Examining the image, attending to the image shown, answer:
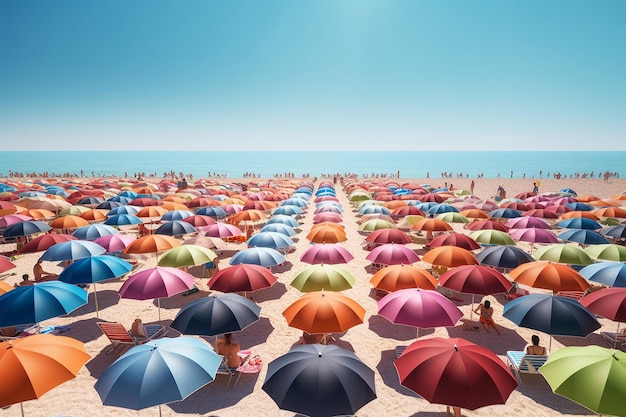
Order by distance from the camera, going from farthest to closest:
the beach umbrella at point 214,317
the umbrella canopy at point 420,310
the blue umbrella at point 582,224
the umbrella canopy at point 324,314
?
the blue umbrella at point 582,224
the umbrella canopy at point 420,310
the umbrella canopy at point 324,314
the beach umbrella at point 214,317

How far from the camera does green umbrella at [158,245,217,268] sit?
11.3 meters

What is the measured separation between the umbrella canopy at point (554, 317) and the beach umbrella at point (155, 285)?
819cm

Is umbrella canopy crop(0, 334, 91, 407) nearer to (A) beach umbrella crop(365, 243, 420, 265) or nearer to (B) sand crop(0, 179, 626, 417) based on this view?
(B) sand crop(0, 179, 626, 417)

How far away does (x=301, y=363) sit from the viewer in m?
5.20

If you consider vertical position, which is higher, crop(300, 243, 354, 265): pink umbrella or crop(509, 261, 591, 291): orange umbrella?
crop(509, 261, 591, 291): orange umbrella

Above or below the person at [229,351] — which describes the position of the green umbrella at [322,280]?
above

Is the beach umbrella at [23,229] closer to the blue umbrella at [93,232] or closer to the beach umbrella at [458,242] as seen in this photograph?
the blue umbrella at [93,232]

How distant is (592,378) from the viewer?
4910 mm

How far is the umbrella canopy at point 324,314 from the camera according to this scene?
744 cm

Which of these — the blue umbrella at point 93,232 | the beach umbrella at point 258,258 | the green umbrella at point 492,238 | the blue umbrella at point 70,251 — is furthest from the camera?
the blue umbrella at point 93,232

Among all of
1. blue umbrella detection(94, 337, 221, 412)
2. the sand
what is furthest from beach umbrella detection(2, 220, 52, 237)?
blue umbrella detection(94, 337, 221, 412)

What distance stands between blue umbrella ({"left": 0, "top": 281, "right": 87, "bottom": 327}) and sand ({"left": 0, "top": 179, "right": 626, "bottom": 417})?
1.48m

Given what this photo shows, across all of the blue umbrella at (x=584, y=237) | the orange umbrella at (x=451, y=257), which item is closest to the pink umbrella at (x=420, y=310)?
the orange umbrella at (x=451, y=257)

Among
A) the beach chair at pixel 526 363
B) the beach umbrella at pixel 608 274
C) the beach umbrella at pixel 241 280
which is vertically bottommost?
the beach chair at pixel 526 363
